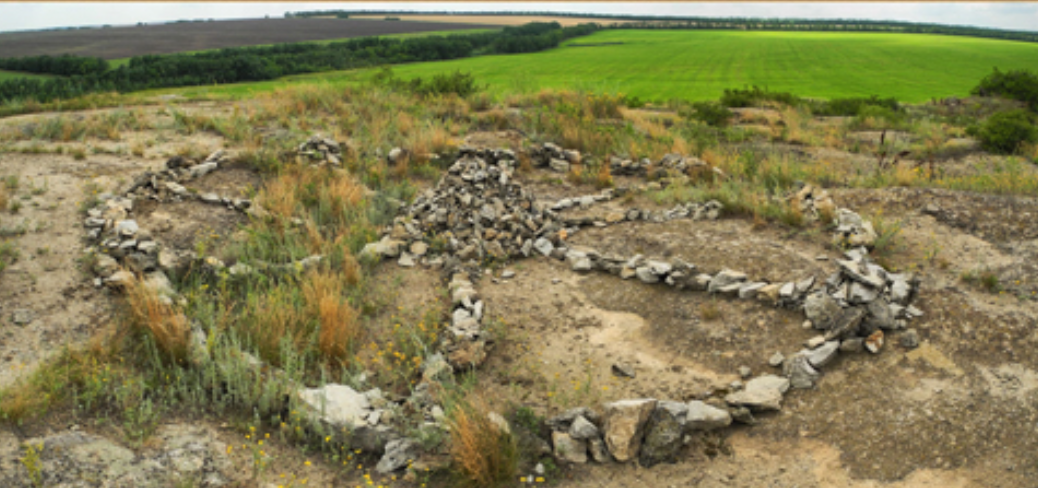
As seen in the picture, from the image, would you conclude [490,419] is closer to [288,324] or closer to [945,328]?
[288,324]

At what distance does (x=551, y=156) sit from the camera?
47.1 feet

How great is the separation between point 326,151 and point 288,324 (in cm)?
661

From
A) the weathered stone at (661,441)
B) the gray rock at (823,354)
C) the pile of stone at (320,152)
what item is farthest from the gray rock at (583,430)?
the pile of stone at (320,152)

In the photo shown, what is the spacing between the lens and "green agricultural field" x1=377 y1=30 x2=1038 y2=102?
32.6m

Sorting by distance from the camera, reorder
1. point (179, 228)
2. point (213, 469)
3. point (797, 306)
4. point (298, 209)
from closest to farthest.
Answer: point (213, 469) → point (797, 306) → point (179, 228) → point (298, 209)

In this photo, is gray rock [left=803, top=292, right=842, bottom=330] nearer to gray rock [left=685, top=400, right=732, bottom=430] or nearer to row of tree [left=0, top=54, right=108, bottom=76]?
gray rock [left=685, top=400, right=732, bottom=430]

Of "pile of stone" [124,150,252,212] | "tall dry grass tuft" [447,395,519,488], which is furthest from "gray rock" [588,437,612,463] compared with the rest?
"pile of stone" [124,150,252,212]

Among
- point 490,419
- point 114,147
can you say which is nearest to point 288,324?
point 490,419

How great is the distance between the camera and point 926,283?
7.44 meters

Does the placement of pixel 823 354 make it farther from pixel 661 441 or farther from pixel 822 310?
pixel 661 441

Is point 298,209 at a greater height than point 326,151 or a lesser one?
lesser

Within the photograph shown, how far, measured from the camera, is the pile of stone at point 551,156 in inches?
555

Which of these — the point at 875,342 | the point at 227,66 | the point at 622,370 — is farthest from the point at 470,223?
the point at 227,66

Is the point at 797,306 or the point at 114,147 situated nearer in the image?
the point at 797,306
